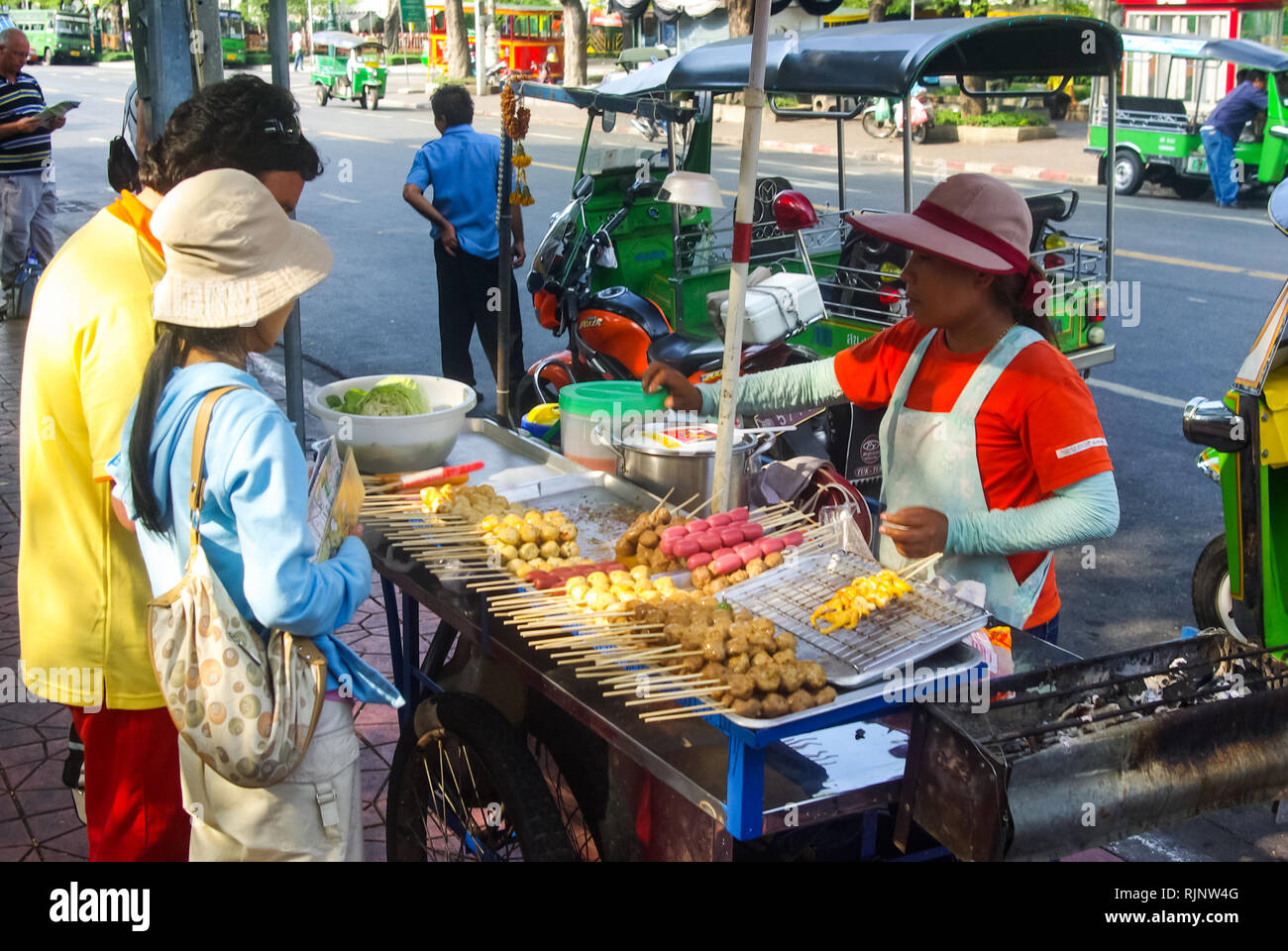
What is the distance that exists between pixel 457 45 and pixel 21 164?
100ft

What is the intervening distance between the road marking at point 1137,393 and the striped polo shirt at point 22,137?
892cm

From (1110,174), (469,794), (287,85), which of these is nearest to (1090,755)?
(469,794)

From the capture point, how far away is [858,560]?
282cm

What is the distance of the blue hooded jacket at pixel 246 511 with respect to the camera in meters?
2.16

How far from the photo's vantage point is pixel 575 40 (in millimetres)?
31172

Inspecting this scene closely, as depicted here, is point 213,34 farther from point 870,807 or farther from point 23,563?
point 870,807

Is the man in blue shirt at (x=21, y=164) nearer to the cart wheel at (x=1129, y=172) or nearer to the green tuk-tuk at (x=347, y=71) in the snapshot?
the cart wheel at (x=1129, y=172)

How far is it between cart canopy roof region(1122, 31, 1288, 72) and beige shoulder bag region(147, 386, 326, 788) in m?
15.5

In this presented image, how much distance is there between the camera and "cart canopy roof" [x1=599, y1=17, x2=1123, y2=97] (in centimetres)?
535

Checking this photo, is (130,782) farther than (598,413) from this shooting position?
No

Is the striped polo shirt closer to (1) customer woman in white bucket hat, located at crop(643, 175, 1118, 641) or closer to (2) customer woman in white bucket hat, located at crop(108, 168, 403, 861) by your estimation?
(2) customer woman in white bucket hat, located at crop(108, 168, 403, 861)

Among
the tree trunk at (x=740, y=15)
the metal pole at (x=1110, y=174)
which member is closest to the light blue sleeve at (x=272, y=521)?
the metal pole at (x=1110, y=174)

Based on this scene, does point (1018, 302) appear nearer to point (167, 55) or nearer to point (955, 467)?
point (955, 467)
